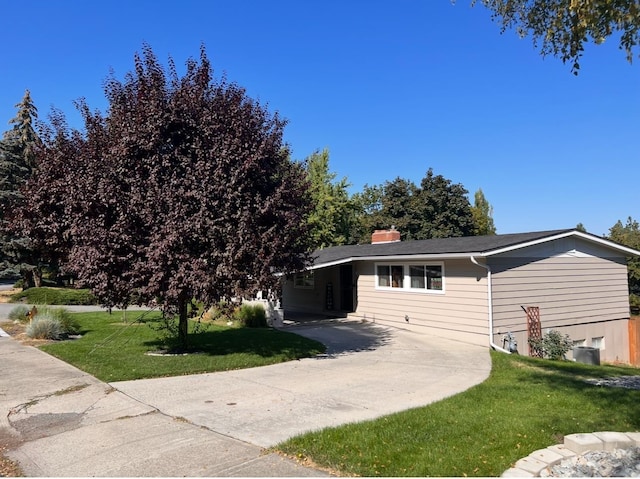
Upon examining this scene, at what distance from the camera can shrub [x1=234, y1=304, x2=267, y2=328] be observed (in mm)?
16708

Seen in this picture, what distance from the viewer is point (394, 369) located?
32.0ft

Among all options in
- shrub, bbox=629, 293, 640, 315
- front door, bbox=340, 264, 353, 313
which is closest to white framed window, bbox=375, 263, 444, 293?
front door, bbox=340, 264, 353, 313

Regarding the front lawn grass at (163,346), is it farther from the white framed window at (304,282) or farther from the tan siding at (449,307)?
the white framed window at (304,282)

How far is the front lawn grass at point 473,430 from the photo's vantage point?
4617 mm

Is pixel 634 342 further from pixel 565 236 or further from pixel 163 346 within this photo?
pixel 163 346

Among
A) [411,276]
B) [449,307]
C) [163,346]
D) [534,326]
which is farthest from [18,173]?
[534,326]

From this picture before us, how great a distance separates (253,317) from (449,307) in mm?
6660

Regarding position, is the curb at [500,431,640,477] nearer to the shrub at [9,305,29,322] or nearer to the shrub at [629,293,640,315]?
the shrub at [9,305,29,322]

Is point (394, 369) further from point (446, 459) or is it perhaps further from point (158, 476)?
point (158, 476)

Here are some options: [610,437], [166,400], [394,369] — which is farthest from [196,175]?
[610,437]

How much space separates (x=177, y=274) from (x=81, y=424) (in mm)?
3313

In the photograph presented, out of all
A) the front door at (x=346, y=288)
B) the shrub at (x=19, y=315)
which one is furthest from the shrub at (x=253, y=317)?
the shrub at (x=19, y=315)

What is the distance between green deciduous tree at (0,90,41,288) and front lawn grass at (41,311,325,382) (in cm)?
1773

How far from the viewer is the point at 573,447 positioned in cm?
497
